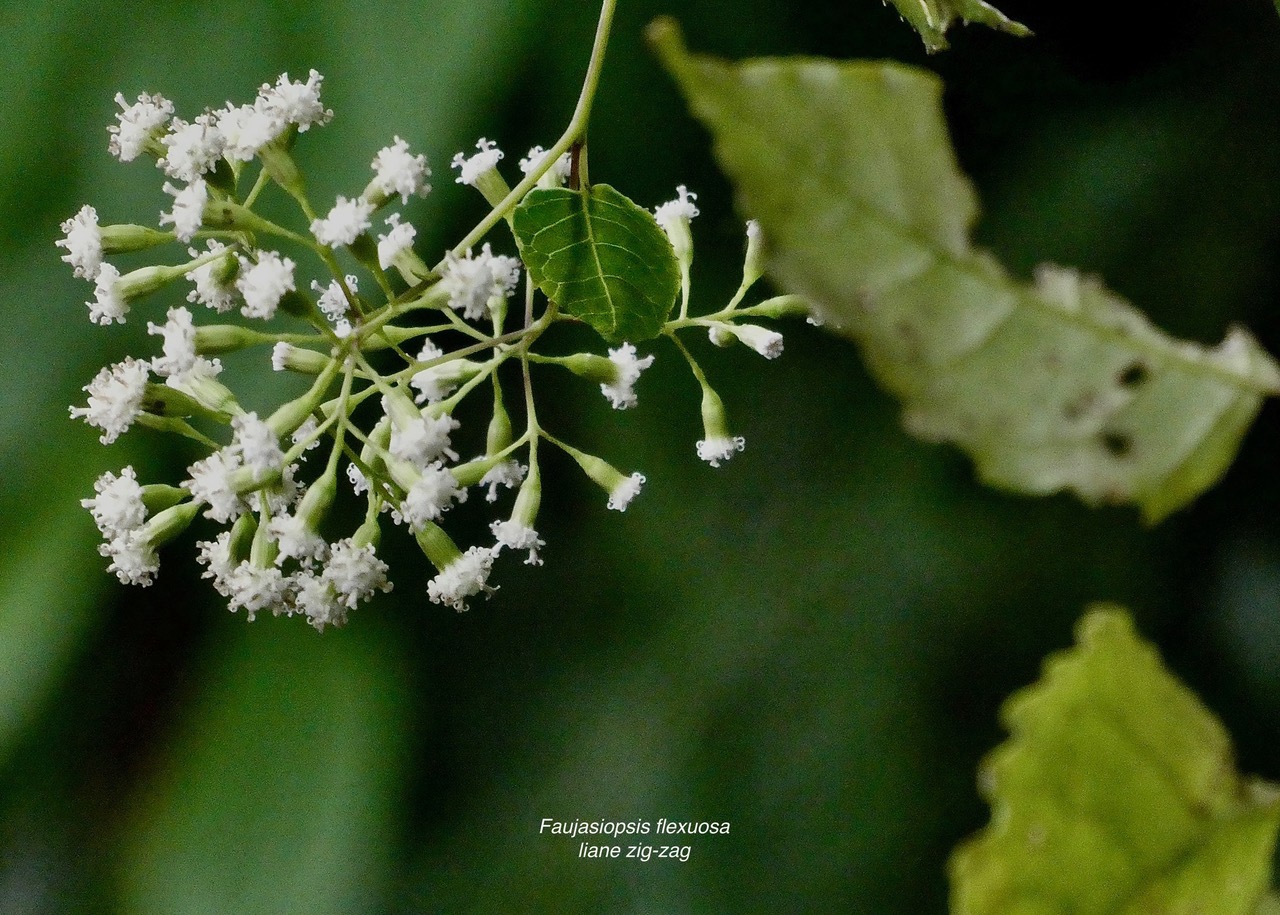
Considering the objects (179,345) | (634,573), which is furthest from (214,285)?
(634,573)

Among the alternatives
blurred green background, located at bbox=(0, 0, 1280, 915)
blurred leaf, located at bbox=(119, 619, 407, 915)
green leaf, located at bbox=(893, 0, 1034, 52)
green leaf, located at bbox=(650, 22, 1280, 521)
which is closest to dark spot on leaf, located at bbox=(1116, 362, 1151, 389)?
green leaf, located at bbox=(650, 22, 1280, 521)

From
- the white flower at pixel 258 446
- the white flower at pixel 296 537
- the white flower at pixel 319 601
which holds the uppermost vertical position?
the white flower at pixel 258 446

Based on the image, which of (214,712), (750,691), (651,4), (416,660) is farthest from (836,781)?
(651,4)

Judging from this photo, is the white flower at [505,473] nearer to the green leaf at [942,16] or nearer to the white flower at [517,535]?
the white flower at [517,535]

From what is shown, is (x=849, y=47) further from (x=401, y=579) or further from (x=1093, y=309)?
(x=1093, y=309)

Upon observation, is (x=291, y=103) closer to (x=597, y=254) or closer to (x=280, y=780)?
(x=597, y=254)

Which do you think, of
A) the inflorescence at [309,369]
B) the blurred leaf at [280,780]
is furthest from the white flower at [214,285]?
the blurred leaf at [280,780]

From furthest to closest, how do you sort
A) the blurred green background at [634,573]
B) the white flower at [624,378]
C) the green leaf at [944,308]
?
the blurred green background at [634,573] → the white flower at [624,378] → the green leaf at [944,308]
